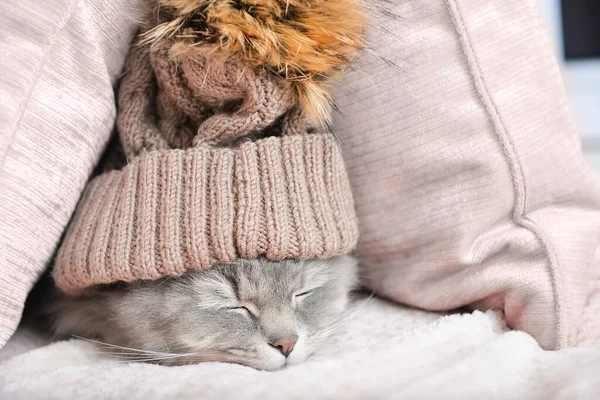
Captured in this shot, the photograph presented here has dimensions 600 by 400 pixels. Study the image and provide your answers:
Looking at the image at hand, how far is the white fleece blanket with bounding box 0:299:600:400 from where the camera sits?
782 millimetres

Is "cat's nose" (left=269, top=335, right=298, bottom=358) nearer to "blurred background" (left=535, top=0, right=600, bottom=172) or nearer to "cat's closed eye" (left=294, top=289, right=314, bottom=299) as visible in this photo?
"cat's closed eye" (left=294, top=289, right=314, bottom=299)

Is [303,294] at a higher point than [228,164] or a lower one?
lower

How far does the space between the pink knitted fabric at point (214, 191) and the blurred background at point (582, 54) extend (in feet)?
5.98

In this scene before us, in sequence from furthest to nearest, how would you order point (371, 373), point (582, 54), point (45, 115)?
point (582, 54), point (45, 115), point (371, 373)

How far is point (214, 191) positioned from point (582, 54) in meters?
2.13

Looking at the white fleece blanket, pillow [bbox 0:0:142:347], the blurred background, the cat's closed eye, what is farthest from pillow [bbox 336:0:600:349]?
the blurred background

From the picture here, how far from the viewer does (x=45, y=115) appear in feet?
3.07

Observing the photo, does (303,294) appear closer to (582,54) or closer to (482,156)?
(482,156)

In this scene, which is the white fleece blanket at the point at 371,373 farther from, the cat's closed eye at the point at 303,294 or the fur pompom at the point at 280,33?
the fur pompom at the point at 280,33

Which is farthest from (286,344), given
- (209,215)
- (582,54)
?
(582,54)

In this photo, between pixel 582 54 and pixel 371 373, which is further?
pixel 582 54

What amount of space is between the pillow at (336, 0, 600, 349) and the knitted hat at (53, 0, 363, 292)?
11 cm

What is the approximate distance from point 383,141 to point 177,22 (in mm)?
393

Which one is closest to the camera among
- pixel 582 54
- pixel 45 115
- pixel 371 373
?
pixel 371 373
